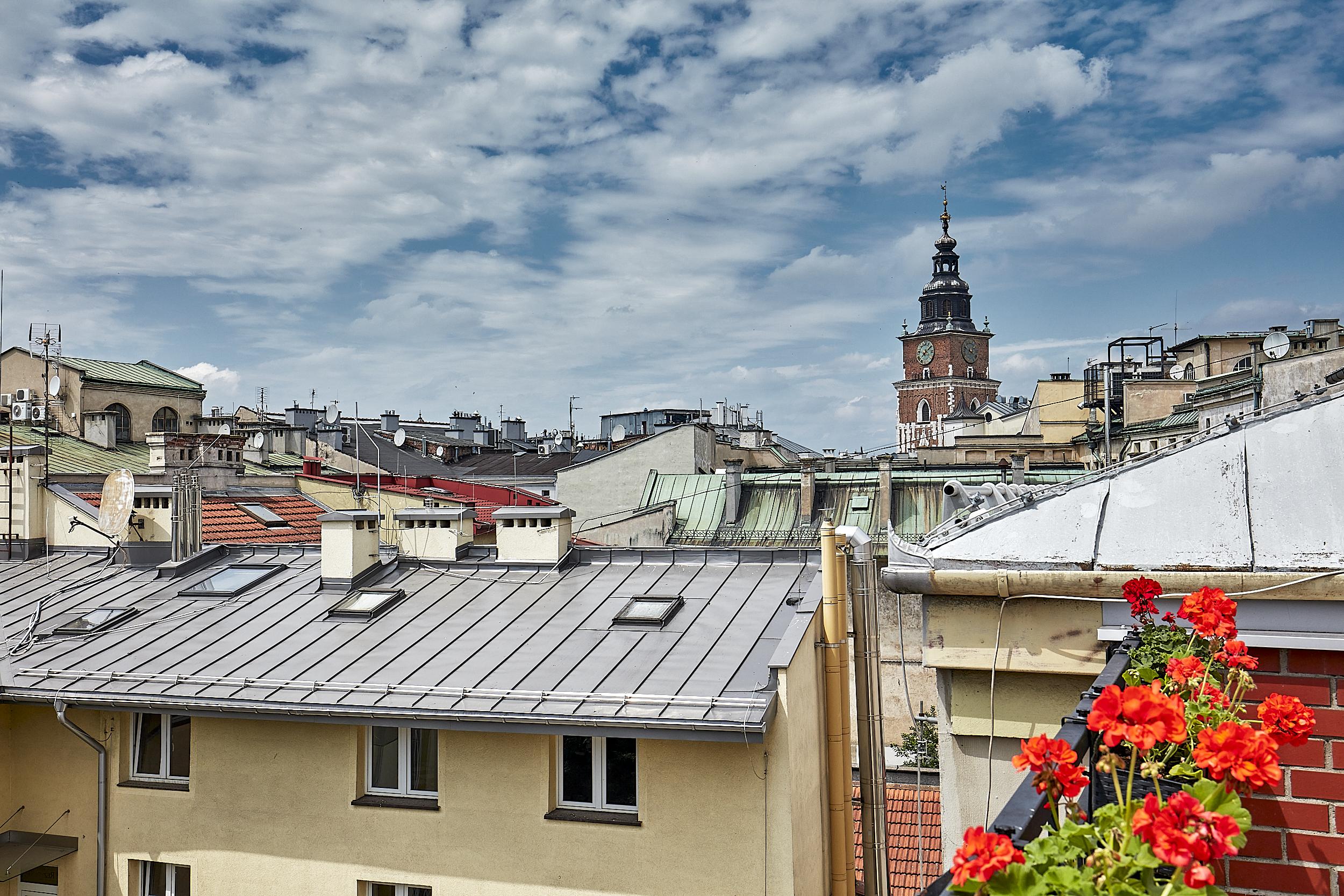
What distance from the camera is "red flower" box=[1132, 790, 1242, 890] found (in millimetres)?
1640

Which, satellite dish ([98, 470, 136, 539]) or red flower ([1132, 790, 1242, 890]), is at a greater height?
satellite dish ([98, 470, 136, 539])

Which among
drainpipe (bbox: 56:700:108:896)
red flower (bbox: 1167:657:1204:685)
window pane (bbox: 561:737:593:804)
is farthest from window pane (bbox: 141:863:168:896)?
red flower (bbox: 1167:657:1204:685)

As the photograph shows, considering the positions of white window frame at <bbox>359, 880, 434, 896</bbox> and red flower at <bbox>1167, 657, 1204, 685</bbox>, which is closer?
red flower at <bbox>1167, 657, 1204, 685</bbox>

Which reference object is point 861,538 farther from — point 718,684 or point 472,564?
point 472,564

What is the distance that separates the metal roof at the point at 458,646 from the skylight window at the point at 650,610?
0.34ft

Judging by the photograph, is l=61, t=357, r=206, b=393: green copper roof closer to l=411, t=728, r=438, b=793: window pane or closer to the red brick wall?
l=411, t=728, r=438, b=793: window pane

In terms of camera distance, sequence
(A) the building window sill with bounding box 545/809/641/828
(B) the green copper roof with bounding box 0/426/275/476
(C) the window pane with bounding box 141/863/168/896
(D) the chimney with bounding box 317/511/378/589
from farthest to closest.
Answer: (B) the green copper roof with bounding box 0/426/275/476, (D) the chimney with bounding box 317/511/378/589, (C) the window pane with bounding box 141/863/168/896, (A) the building window sill with bounding box 545/809/641/828

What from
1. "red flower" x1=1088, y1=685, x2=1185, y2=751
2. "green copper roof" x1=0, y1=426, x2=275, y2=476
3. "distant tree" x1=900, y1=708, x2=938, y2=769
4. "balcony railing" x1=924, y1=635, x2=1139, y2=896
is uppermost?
"green copper roof" x1=0, y1=426, x2=275, y2=476

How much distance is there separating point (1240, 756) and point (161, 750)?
12217mm

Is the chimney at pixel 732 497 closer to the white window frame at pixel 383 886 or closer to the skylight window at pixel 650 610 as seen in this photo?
the skylight window at pixel 650 610

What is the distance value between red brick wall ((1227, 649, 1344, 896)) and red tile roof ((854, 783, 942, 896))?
394 inches

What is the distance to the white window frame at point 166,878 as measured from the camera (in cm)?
1087

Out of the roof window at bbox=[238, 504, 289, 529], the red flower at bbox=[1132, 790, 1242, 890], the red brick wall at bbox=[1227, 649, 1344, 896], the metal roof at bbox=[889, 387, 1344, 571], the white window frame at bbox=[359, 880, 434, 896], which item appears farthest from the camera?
the roof window at bbox=[238, 504, 289, 529]

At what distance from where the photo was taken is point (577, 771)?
1010 cm
